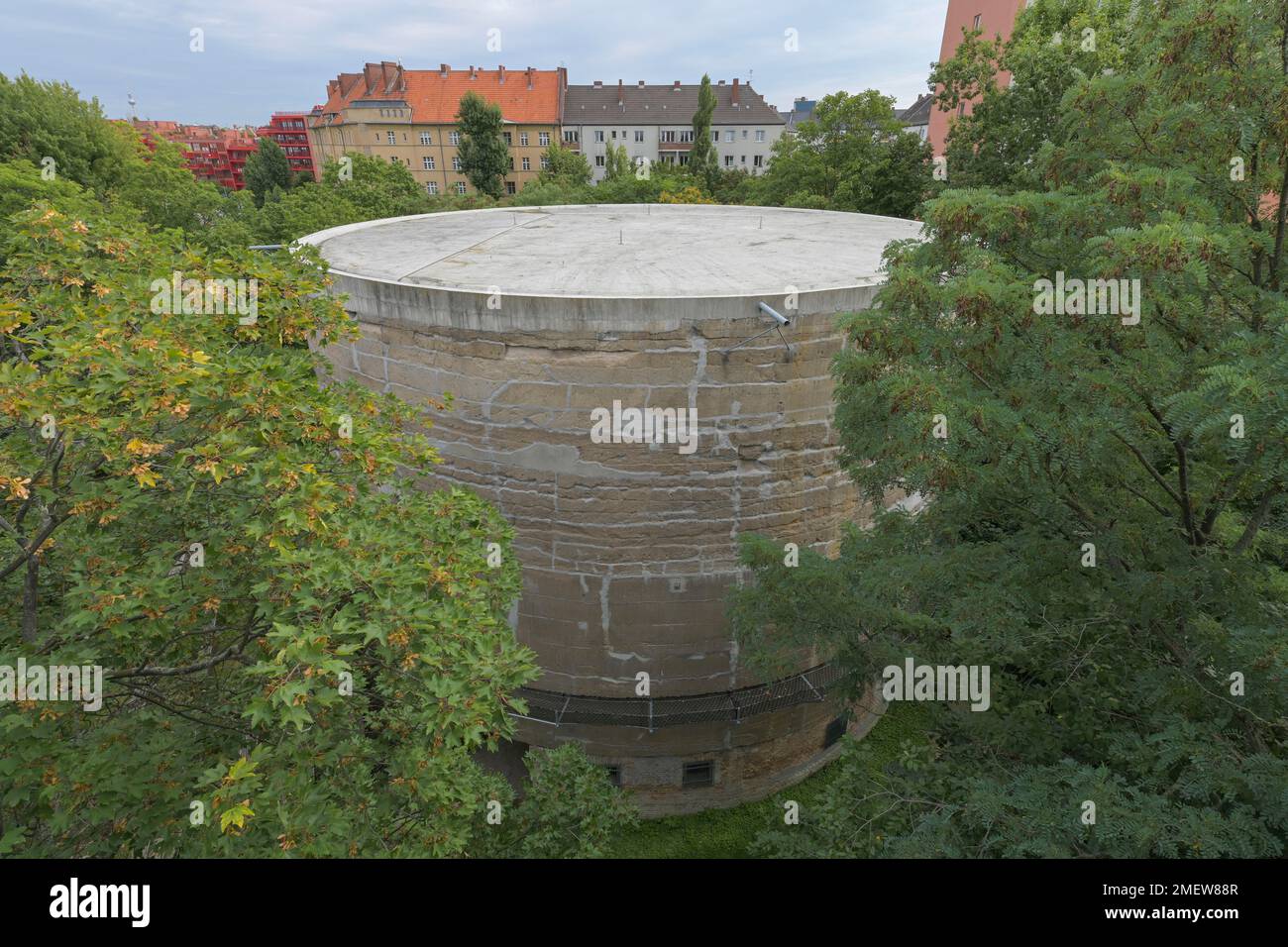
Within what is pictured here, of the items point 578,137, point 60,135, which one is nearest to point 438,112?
point 578,137

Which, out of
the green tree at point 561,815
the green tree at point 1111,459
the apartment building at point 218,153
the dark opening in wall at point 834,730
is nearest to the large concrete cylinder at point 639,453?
the dark opening in wall at point 834,730

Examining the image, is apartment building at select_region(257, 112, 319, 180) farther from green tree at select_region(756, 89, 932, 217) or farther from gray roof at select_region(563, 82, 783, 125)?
green tree at select_region(756, 89, 932, 217)

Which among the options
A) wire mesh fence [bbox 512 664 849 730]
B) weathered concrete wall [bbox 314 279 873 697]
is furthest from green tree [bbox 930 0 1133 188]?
wire mesh fence [bbox 512 664 849 730]

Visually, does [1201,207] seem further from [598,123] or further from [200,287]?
[598,123]

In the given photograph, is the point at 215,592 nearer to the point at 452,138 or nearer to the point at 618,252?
the point at 618,252

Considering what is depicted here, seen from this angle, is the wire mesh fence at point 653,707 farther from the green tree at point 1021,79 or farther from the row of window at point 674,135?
the row of window at point 674,135

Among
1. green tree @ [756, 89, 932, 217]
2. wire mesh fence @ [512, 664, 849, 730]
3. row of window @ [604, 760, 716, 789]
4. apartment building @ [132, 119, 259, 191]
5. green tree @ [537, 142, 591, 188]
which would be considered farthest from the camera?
apartment building @ [132, 119, 259, 191]
